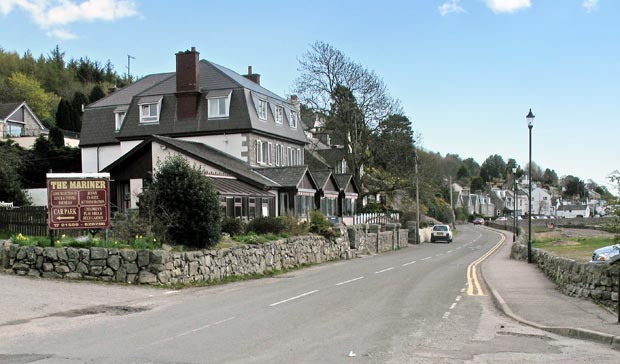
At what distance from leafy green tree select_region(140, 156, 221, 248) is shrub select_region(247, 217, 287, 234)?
6684 millimetres

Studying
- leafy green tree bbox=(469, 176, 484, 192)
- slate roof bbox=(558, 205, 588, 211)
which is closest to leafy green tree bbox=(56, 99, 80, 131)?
leafy green tree bbox=(469, 176, 484, 192)

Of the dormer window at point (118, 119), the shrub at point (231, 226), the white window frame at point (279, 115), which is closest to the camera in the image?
the shrub at point (231, 226)

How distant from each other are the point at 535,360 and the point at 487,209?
571 feet

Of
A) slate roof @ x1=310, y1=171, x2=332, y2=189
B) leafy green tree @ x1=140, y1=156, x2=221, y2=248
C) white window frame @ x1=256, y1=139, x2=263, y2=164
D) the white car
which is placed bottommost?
the white car

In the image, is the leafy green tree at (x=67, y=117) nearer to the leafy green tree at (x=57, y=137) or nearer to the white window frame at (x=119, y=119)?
the leafy green tree at (x=57, y=137)

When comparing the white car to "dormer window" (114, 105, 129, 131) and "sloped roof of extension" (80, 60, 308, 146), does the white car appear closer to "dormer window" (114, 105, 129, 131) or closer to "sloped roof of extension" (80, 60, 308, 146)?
"sloped roof of extension" (80, 60, 308, 146)

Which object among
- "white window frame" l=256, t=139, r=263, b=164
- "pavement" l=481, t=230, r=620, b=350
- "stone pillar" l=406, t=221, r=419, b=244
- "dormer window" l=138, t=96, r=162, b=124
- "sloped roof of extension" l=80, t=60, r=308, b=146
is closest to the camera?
"pavement" l=481, t=230, r=620, b=350

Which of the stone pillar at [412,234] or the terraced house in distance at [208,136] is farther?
the stone pillar at [412,234]

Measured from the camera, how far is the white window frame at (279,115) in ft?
157

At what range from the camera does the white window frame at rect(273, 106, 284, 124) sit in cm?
4780

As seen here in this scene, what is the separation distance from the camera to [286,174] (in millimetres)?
39812

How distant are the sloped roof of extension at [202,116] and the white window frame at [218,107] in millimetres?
266

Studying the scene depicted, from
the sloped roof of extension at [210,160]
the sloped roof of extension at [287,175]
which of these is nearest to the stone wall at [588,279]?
Result: the sloped roof of extension at [210,160]

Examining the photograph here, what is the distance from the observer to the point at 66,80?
112 m
